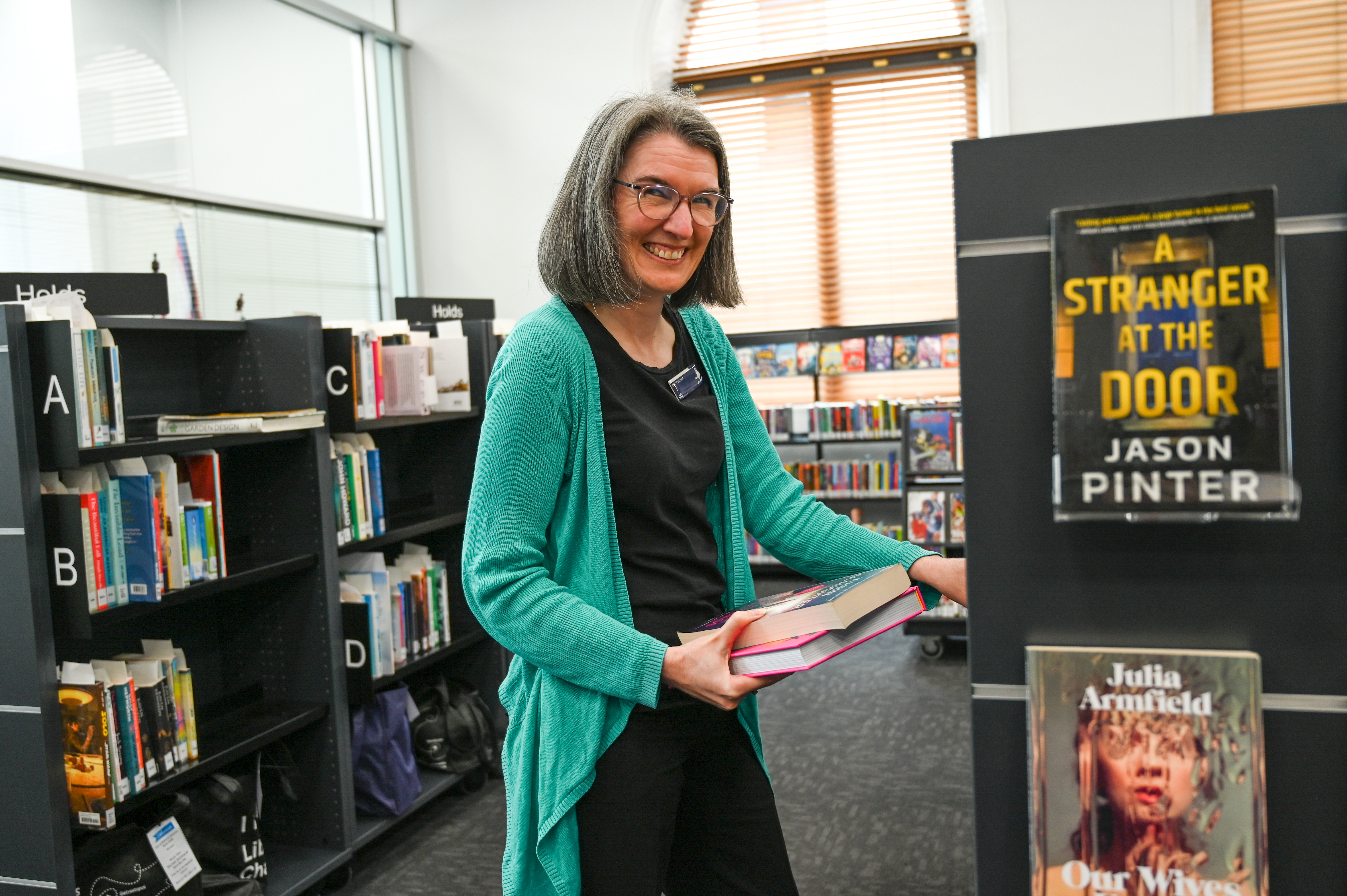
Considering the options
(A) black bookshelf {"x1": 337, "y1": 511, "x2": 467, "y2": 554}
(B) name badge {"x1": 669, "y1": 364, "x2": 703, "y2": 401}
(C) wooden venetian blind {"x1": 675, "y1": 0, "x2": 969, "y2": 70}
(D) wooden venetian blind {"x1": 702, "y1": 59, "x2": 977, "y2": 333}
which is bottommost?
(A) black bookshelf {"x1": 337, "y1": 511, "x2": 467, "y2": 554}

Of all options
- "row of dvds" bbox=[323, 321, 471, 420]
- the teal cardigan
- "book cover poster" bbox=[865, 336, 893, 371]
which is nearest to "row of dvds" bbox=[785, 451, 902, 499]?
"book cover poster" bbox=[865, 336, 893, 371]

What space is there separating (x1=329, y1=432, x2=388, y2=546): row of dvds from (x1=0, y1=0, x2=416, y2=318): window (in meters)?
2.38

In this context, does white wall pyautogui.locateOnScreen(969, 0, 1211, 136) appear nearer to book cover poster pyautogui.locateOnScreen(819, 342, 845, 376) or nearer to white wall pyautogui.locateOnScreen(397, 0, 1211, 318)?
white wall pyautogui.locateOnScreen(397, 0, 1211, 318)

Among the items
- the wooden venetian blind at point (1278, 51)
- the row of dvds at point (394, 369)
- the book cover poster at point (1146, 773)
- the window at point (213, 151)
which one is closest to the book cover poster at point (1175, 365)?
the book cover poster at point (1146, 773)

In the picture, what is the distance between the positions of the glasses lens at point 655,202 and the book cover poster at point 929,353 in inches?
200

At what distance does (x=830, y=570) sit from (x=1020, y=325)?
1.99 ft

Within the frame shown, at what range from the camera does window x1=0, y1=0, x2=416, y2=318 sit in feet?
14.7

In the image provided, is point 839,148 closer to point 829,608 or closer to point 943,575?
point 943,575

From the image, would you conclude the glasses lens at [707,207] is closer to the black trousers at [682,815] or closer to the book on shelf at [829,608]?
the book on shelf at [829,608]

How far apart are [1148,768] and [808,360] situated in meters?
5.56

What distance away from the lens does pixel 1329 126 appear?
2.58ft

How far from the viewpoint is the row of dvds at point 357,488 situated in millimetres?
2936

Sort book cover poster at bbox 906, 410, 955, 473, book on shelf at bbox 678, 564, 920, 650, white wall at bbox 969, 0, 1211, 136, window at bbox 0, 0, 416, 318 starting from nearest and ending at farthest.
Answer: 1. book on shelf at bbox 678, 564, 920, 650
2. window at bbox 0, 0, 416, 318
3. book cover poster at bbox 906, 410, 955, 473
4. white wall at bbox 969, 0, 1211, 136

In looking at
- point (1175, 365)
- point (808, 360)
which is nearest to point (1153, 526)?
point (1175, 365)
